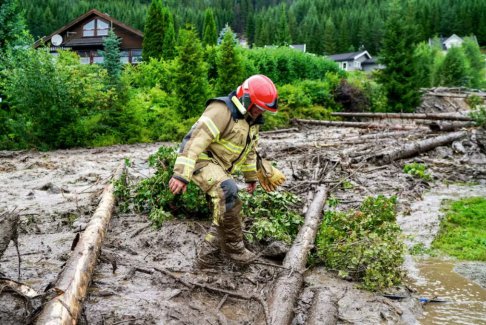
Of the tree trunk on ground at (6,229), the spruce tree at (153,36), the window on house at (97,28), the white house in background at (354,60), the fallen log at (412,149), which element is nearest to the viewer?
the tree trunk on ground at (6,229)

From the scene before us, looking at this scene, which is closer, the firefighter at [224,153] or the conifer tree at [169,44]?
the firefighter at [224,153]

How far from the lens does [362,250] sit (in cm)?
478

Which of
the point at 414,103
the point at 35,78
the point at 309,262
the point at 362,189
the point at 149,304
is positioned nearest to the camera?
the point at 149,304

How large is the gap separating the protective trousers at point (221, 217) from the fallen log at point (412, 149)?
7086 mm

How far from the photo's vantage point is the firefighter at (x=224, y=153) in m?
4.44

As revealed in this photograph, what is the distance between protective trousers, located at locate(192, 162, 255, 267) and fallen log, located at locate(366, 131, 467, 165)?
709cm

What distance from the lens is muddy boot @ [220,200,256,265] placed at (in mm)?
4641

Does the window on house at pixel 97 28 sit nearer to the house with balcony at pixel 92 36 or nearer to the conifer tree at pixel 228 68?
the house with balcony at pixel 92 36

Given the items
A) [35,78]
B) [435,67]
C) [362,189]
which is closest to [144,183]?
[362,189]

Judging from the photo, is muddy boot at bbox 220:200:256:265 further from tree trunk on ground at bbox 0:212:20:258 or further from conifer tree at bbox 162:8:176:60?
conifer tree at bbox 162:8:176:60

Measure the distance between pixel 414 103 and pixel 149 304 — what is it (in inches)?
1055

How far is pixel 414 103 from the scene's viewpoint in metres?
27.8

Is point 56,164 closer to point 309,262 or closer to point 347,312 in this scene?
point 309,262

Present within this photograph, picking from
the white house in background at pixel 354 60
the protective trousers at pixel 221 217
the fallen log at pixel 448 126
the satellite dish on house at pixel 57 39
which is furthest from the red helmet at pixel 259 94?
the white house in background at pixel 354 60
